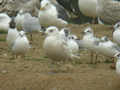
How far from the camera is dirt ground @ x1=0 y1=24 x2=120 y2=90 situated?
21.9 feet

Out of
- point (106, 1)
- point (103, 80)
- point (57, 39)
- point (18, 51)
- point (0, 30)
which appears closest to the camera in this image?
point (103, 80)

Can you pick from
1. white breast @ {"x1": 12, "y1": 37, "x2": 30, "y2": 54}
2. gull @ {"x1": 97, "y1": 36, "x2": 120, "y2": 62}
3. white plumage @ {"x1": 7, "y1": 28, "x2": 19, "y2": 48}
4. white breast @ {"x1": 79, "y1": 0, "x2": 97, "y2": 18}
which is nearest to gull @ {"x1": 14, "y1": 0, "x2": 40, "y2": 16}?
white breast @ {"x1": 79, "y1": 0, "x2": 97, "y2": 18}

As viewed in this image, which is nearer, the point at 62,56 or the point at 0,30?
the point at 62,56

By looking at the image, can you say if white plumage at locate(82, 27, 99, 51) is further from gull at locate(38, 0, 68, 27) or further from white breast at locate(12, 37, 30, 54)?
gull at locate(38, 0, 68, 27)

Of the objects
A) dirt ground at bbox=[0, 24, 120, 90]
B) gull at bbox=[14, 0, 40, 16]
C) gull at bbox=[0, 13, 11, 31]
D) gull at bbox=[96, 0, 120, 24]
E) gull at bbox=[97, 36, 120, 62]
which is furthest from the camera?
gull at bbox=[14, 0, 40, 16]

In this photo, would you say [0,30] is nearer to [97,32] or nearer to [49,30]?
[97,32]

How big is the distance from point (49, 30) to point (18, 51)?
150 centimetres

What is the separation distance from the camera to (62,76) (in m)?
7.06

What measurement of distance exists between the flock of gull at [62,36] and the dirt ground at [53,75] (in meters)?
0.26

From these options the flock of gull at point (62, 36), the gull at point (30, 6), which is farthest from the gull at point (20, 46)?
the gull at point (30, 6)

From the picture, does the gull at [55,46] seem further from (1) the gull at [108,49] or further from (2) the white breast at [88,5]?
(2) the white breast at [88,5]

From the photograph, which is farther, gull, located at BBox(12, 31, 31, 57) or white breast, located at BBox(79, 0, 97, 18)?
white breast, located at BBox(79, 0, 97, 18)

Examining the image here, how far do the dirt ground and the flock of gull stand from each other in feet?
0.85

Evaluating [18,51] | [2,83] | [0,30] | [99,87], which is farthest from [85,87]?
[0,30]
